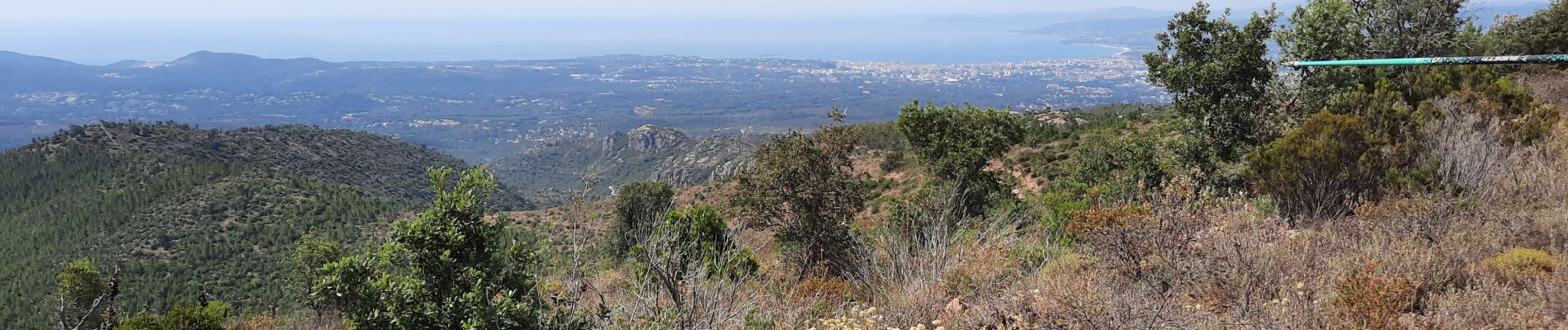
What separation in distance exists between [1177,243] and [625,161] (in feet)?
380

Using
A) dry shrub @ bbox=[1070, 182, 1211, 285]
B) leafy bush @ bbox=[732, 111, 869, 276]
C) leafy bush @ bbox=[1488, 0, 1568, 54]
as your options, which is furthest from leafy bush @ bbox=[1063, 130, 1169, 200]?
leafy bush @ bbox=[1488, 0, 1568, 54]

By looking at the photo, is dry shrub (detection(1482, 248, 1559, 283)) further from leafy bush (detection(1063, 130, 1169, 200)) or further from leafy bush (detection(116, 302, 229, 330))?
leafy bush (detection(116, 302, 229, 330))

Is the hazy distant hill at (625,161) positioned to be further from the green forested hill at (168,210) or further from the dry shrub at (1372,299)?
the dry shrub at (1372,299)

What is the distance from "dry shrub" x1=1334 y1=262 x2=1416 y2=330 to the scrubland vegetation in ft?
0.06

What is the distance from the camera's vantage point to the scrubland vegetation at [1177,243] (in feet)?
16.2

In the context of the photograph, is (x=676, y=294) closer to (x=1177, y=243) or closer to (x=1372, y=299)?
(x=1177, y=243)

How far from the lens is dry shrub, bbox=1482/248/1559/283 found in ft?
15.6

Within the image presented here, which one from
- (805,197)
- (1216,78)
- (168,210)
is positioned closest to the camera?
(805,197)

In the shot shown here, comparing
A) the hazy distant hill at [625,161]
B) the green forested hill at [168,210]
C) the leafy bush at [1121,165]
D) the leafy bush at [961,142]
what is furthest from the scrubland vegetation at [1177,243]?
the hazy distant hill at [625,161]

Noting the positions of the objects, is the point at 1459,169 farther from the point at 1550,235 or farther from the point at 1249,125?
the point at 1249,125

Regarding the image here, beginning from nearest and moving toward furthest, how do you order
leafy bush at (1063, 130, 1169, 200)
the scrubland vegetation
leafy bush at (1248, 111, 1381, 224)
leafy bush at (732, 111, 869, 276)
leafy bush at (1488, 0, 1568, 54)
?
the scrubland vegetation < leafy bush at (1248, 111, 1381, 224) < leafy bush at (732, 111, 869, 276) < leafy bush at (1063, 130, 1169, 200) < leafy bush at (1488, 0, 1568, 54)

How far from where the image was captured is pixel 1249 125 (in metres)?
13.5

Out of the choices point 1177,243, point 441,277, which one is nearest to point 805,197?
point 1177,243

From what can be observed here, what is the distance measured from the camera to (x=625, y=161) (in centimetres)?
11825
